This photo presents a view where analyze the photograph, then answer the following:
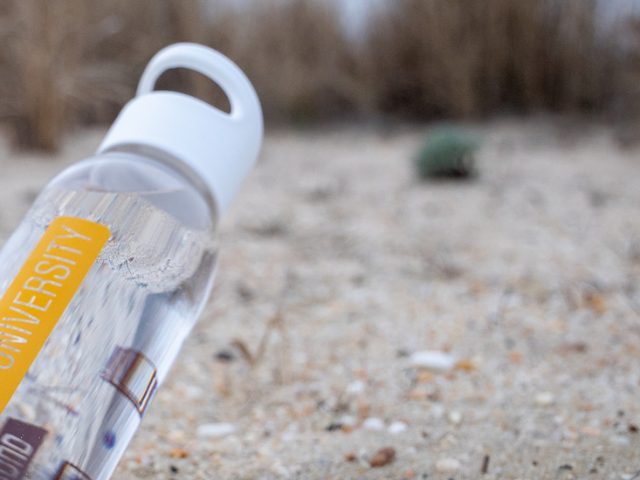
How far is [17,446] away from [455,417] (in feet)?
2.11

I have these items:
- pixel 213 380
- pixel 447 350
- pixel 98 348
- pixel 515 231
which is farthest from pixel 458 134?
pixel 98 348

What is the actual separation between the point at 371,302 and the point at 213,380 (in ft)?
1.47

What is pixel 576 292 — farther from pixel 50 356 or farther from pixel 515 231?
pixel 50 356

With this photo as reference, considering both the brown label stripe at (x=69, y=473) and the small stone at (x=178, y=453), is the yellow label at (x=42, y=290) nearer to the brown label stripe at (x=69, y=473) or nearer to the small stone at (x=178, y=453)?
the brown label stripe at (x=69, y=473)

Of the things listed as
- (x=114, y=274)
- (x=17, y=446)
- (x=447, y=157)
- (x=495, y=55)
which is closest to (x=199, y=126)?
(x=114, y=274)

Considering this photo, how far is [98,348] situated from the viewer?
2.46 ft

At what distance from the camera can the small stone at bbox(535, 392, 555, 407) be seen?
113cm

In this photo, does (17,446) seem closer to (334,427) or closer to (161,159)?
(161,159)

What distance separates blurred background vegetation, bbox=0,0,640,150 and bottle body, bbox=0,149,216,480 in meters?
2.36

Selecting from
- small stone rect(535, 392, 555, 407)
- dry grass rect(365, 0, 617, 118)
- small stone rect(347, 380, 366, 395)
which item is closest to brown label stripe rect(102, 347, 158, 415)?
small stone rect(347, 380, 366, 395)

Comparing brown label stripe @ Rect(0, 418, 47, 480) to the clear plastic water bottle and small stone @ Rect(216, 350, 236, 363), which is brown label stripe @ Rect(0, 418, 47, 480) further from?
small stone @ Rect(216, 350, 236, 363)

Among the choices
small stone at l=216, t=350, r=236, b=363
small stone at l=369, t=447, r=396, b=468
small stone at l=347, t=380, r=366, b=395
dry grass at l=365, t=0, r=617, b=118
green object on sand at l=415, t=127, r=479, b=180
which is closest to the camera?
small stone at l=369, t=447, r=396, b=468

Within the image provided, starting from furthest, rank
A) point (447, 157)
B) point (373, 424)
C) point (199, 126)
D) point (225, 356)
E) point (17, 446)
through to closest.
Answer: point (447, 157) < point (225, 356) < point (373, 424) < point (199, 126) < point (17, 446)

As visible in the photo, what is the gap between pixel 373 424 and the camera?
3.61 feet
